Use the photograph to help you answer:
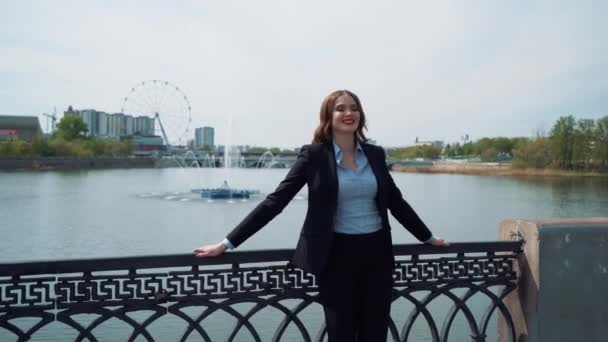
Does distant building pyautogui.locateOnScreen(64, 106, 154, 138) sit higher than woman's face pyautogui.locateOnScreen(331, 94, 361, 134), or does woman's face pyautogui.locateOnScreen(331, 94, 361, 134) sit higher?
distant building pyautogui.locateOnScreen(64, 106, 154, 138)

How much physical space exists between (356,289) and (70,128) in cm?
10818

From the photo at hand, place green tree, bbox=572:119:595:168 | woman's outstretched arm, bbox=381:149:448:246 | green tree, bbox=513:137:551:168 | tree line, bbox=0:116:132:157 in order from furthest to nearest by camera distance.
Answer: green tree, bbox=513:137:551:168 → tree line, bbox=0:116:132:157 → green tree, bbox=572:119:595:168 → woman's outstretched arm, bbox=381:149:448:246

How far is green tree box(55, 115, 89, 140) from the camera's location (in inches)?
3905

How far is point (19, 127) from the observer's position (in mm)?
101625

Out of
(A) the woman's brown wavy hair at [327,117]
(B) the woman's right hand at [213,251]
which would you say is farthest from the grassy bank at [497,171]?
(B) the woman's right hand at [213,251]

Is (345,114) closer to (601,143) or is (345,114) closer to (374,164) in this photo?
(374,164)

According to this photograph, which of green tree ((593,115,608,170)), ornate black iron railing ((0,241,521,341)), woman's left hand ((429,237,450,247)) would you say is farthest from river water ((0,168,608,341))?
green tree ((593,115,608,170))

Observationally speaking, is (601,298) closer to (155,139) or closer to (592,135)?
(592,135)

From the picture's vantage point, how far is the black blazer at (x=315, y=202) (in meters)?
2.68

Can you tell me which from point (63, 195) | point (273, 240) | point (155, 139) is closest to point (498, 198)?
point (273, 240)

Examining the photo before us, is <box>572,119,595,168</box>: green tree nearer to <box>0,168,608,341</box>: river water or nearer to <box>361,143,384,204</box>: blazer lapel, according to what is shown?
<box>0,168,608,341</box>: river water

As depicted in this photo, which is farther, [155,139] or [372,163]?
[155,139]

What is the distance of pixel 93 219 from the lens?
21.7 metres

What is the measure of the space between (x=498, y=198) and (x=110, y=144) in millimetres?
79778
